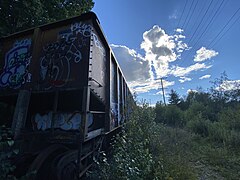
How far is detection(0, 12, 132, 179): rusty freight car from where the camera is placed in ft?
9.02

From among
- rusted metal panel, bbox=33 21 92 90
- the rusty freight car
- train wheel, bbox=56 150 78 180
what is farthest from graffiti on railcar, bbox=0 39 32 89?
train wheel, bbox=56 150 78 180

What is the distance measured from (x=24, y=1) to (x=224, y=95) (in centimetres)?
1928

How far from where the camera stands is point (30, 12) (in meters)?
5.65

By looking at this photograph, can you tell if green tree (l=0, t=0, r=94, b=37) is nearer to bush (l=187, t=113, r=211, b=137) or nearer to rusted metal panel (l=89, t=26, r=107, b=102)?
rusted metal panel (l=89, t=26, r=107, b=102)

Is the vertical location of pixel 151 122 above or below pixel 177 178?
above

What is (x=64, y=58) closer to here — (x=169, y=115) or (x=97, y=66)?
(x=97, y=66)

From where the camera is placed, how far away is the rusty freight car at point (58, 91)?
2.75 meters

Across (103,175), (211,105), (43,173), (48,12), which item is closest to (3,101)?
(43,173)

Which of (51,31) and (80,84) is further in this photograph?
(51,31)

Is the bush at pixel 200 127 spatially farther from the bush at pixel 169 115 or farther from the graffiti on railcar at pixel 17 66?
the graffiti on railcar at pixel 17 66

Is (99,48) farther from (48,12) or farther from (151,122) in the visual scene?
(48,12)

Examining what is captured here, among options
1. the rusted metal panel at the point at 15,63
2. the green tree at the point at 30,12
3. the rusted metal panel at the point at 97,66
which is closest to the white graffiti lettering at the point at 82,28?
the rusted metal panel at the point at 97,66

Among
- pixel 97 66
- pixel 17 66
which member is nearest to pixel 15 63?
pixel 17 66

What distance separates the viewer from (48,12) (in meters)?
6.88
